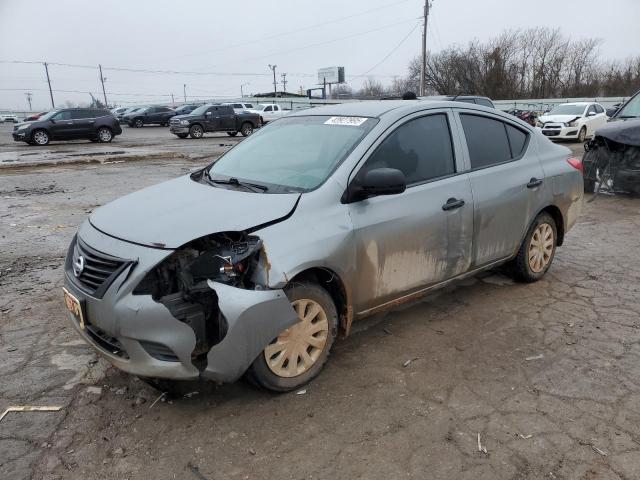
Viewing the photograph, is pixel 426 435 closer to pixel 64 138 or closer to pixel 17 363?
pixel 17 363

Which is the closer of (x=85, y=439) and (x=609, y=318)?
Answer: (x=85, y=439)

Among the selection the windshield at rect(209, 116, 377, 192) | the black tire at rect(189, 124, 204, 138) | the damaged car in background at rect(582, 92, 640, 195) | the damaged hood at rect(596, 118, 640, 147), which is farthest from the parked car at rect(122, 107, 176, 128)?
the windshield at rect(209, 116, 377, 192)

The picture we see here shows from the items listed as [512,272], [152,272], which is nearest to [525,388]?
[512,272]

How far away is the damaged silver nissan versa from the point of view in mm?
2641

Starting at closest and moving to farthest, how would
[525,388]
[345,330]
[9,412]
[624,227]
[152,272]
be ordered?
[152,272] → [9,412] → [525,388] → [345,330] → [624,227]

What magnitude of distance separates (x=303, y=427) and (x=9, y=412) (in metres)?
1.71

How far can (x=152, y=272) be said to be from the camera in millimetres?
2629

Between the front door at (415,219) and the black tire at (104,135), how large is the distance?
22564mm

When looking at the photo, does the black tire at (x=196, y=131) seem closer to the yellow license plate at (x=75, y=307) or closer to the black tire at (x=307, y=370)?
the yellow license plate at (x=75, y=307)

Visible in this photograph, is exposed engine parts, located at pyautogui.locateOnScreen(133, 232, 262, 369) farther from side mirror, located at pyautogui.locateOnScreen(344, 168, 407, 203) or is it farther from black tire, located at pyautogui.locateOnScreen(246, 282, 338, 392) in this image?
side mirror, located at pyautogui.locateOnScreen(344, 168, 407, 203)

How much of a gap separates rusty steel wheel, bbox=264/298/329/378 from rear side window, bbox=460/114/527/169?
1877mm

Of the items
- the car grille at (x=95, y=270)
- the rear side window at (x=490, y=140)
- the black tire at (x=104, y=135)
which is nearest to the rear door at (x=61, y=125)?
the black tire at (x=104, y=135)

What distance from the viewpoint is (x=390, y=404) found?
Answer: 2941 mm

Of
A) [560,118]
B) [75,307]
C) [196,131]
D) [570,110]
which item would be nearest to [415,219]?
[75,307]
